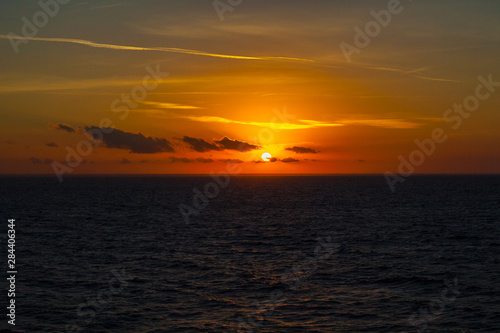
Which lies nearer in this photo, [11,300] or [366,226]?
[11,300]

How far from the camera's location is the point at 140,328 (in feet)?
90.8

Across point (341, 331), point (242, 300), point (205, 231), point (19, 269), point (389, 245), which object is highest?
point (205, 231)

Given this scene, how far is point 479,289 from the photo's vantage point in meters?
35.1

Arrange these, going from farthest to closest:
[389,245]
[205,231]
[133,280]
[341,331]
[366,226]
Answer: [366,226], [205,231], [389,245], [133,280], [341,331]

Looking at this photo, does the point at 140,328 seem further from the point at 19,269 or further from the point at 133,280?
the point at 19,269

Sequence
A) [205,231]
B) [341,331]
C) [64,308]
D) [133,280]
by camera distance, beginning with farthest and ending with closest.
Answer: [205,231] < [133,280] < [64,308] < [341,331]

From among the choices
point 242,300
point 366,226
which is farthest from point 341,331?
point 366,226

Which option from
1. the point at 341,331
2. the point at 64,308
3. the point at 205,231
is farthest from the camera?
the point at 205,231

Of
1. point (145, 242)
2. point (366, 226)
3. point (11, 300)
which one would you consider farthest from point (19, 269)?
point (366, 226)

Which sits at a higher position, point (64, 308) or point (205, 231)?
point (205, 231)

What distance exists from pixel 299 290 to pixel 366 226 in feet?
131

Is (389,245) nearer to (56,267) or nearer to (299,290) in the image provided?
(299,290)

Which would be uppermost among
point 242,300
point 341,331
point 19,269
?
point 19,269

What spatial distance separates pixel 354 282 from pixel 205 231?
109 ft
